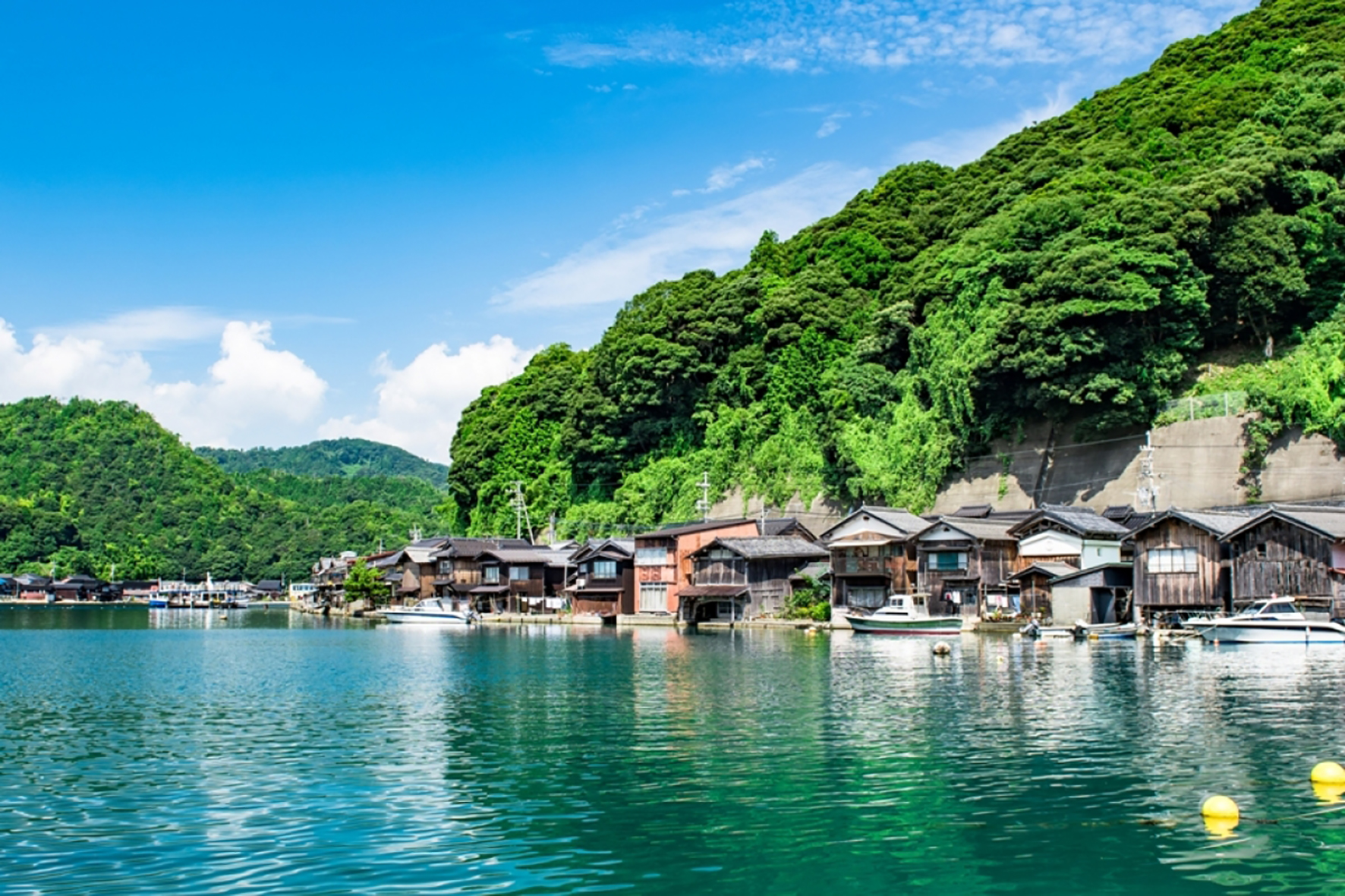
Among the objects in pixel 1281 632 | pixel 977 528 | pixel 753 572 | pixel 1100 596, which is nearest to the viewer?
pixel 1281 632

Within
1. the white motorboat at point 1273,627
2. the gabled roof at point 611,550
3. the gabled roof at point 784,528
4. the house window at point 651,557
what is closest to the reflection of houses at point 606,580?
the gabled roof at point 611,550

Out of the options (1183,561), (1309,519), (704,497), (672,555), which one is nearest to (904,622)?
(1183,561)

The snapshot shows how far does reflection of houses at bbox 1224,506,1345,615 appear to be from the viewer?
44.3 m

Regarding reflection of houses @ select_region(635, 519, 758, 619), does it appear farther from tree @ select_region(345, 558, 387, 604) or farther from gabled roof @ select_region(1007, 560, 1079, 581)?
tree @ select_region(345, 558, 387, 604)

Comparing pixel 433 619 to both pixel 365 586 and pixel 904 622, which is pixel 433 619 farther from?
pixel 904 622

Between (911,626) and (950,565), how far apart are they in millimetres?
6097

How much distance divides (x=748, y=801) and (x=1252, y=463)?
4810 centimetres

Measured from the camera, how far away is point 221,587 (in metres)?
152

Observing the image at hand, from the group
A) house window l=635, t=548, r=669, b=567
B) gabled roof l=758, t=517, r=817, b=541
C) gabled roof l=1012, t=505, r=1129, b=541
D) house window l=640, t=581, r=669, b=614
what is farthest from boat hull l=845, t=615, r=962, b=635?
house window l=640, t=581, r=669, b=614

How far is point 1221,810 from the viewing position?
50.3ft

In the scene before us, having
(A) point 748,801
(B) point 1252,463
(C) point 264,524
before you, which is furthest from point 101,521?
(A) point 748,801

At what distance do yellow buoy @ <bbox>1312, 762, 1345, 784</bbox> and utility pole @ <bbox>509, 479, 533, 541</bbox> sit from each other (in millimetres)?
82490

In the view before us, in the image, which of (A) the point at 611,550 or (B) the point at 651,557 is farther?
(A) the point at 611,550

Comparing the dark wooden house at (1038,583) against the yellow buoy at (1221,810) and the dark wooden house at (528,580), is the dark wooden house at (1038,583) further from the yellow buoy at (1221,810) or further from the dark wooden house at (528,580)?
the yellow buoy at (1221,810)
